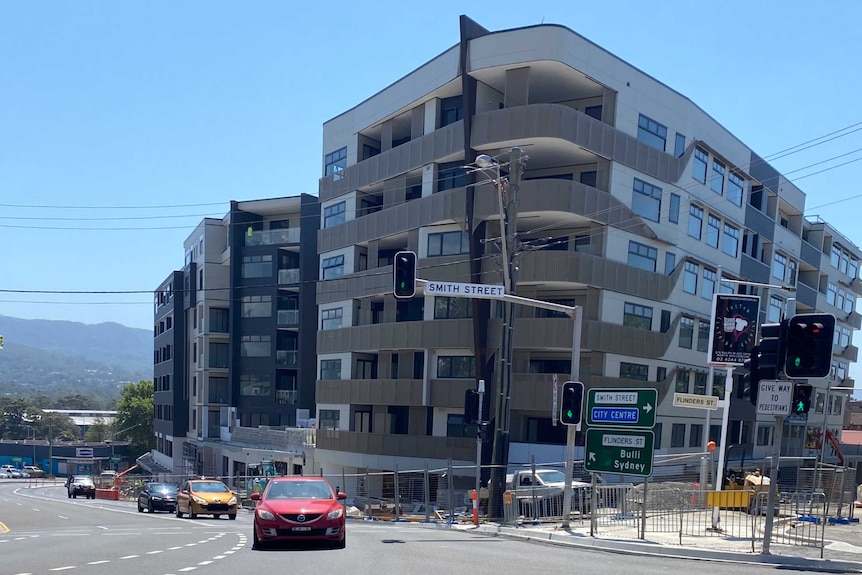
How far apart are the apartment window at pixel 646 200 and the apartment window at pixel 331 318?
17563 millimetres

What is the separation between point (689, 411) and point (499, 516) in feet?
61.5

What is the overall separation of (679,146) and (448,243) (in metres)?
12.6

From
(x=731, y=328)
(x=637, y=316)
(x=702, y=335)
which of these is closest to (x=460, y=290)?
(x=731, y=328)

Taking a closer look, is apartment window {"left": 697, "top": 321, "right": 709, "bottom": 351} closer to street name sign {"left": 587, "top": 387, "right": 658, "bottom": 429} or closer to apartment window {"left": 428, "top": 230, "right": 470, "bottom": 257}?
apartment window {"left": 428, "top": 230, "right": 470, "bottom": 257}

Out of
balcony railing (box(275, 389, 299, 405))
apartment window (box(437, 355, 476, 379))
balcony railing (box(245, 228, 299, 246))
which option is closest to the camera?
apartment window (box(437, 355, 476, 379))

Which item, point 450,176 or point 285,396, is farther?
point 285,396

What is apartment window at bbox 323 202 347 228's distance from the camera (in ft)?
151

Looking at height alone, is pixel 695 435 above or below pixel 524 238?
below

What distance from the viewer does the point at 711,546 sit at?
52.8ft

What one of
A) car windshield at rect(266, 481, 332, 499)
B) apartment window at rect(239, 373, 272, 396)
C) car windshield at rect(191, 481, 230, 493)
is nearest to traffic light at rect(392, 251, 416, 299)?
car windshield at rect(266, 481, 332, 499)

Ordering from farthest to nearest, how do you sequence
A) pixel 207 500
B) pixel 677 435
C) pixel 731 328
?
pixel 677 435 < pixel 207 500 < pixel 731 328

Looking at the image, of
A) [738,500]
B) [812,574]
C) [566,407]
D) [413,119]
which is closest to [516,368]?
[413,119]

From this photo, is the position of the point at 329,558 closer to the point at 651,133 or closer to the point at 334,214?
the point at 651,133

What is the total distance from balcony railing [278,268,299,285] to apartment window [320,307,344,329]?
1218 cm
